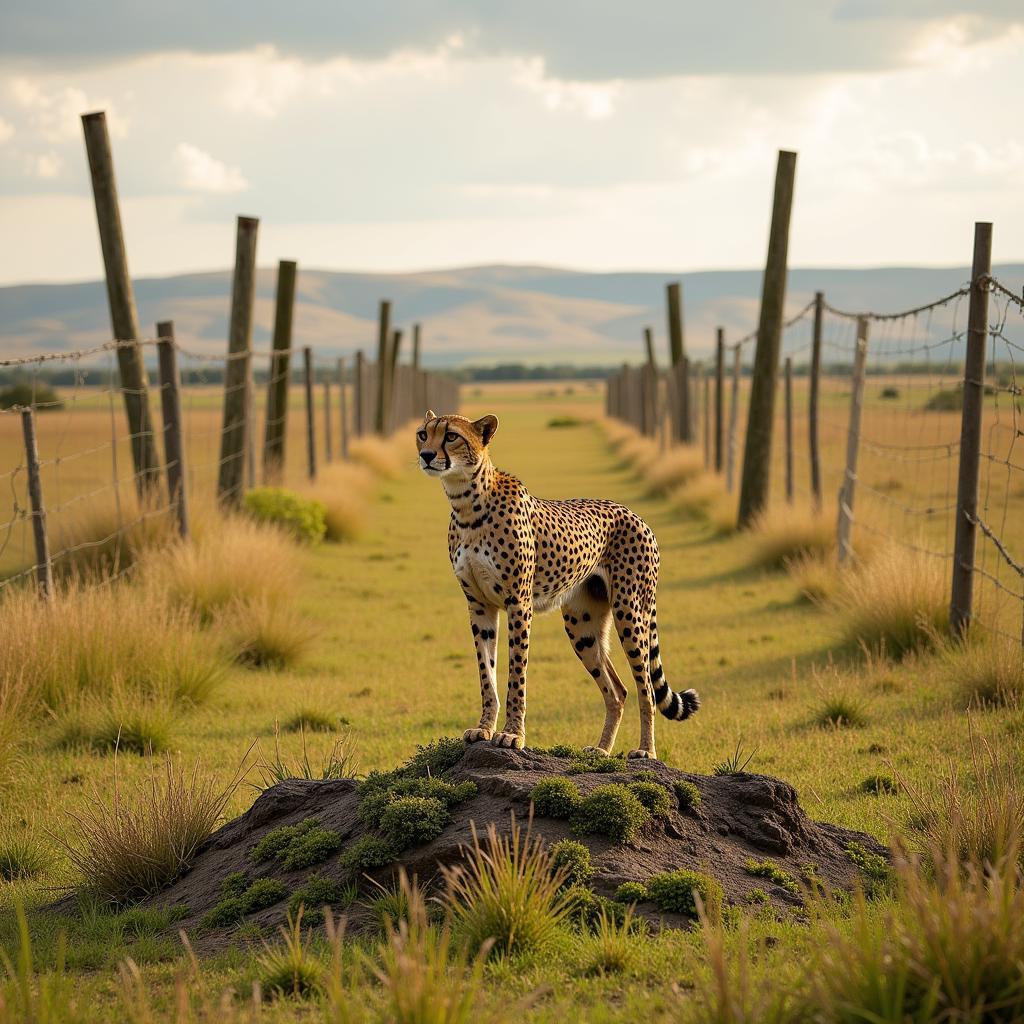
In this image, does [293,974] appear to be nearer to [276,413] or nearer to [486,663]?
[486,663]

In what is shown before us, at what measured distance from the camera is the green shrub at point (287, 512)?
15242 mm

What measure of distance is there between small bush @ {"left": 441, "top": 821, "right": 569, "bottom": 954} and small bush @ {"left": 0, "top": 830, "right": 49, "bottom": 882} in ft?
7.63

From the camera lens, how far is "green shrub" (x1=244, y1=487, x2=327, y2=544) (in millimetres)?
15242

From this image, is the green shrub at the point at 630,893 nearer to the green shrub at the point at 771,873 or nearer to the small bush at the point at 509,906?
the small bush at the point at 509,906

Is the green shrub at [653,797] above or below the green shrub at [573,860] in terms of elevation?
above

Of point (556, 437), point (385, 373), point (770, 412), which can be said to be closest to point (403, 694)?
point (770, 412)

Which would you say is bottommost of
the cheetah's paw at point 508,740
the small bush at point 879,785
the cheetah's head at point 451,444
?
the small bush at point 879,785

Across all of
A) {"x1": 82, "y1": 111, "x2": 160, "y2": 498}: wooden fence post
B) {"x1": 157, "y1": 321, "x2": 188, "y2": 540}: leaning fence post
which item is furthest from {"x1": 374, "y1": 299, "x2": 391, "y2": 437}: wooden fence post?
{"x1": 157, "y1": 321, "x2": 188, "y2": 540}: leaning fence post

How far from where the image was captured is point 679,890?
440 centimetres

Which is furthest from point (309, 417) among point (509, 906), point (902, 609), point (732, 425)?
point (509, 906)

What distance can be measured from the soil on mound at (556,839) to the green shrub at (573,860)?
0.18 feet

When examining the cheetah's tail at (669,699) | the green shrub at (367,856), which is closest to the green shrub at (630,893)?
the green shrub at (367,856)

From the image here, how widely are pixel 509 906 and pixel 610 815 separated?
28.8 inches

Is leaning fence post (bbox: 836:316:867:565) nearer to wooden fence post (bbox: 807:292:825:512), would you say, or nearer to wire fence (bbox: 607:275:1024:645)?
wire fence (bbox: 607:275:1024:645)
